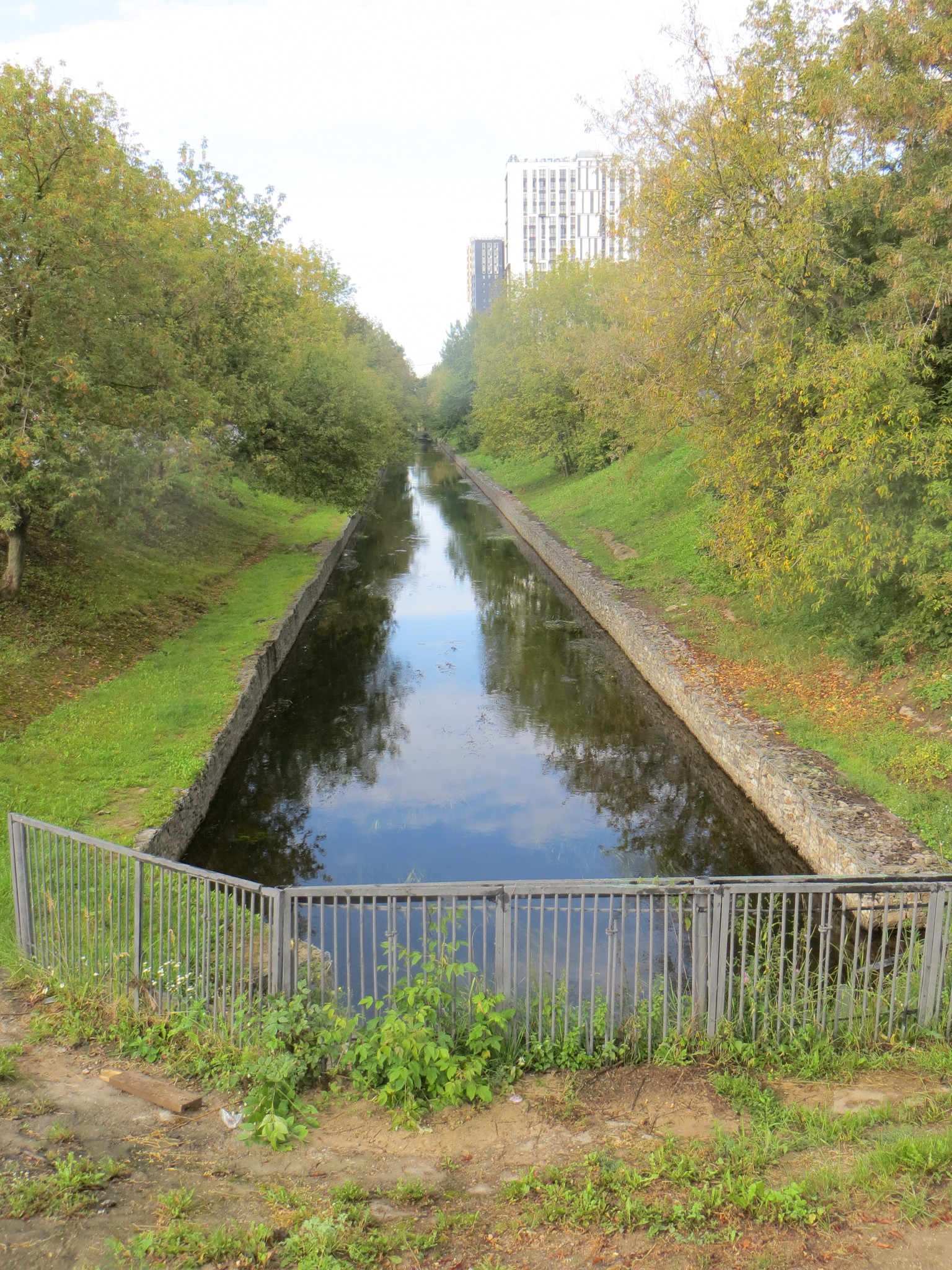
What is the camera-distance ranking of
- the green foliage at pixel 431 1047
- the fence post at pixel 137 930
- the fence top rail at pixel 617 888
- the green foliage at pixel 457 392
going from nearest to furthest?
the green foliage at pixel 431 1047, the fence top rail at pixel 617 888, the fence post at pixel 137 930, the green foliage at pixel 457 392

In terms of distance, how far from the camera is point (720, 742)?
44.2ft

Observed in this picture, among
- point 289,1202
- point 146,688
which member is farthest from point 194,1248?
point 146,688

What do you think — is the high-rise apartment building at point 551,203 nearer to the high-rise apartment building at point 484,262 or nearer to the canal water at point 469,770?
the high-rise apartment building at point 484,262

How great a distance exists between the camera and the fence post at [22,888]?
22.3 ft

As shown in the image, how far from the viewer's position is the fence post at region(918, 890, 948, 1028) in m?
5.89

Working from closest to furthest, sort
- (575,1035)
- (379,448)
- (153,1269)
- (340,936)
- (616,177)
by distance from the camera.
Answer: (153,1269)
(575,1035)
(340,936)
(616,177)
(379,448)

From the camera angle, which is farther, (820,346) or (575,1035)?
(820,346)

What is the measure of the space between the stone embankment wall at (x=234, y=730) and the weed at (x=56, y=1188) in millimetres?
4963

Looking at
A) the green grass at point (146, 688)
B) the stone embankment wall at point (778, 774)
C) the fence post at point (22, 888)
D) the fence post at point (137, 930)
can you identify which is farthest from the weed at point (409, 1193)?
the stone embankment wall at point (778, 774)

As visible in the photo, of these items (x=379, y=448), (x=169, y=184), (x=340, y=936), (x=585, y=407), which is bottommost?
(x=340, y=936)

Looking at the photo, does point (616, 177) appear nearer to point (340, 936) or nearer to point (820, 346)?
point (820, 346)

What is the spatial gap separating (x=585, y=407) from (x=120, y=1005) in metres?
34.7

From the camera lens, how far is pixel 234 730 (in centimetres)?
1371

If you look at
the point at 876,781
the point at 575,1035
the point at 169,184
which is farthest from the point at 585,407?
the point at 575,1035
